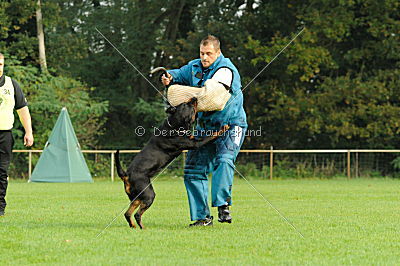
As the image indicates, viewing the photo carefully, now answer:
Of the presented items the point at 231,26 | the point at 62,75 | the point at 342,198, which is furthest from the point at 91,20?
the point at 342,198

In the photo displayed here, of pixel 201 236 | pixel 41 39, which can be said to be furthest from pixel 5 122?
pixel 41 39

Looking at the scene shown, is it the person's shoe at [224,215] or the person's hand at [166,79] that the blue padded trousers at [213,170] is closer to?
the person's shoe at [224,215]

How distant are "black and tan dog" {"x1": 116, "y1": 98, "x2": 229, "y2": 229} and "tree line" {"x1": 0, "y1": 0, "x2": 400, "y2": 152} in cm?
1655

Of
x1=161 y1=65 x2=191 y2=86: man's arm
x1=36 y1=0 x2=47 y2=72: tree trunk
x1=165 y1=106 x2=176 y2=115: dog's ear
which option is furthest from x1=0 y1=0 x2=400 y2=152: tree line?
x1=165 y1=106 x2=176 y2=115: dog's ear

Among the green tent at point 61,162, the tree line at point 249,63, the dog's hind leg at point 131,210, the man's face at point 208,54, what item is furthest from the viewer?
the tree line at point 249,63

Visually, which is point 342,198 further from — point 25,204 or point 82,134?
point 82,134

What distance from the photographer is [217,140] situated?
7.52 meters

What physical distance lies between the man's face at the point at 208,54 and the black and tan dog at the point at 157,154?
1.58ft

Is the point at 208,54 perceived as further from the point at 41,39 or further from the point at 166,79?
the point at 41,39

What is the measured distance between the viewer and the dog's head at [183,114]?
7145 mm

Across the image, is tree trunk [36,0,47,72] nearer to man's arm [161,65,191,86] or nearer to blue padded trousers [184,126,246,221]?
man's arm [161,65,191,86]

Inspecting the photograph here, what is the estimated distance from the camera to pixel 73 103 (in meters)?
24.2

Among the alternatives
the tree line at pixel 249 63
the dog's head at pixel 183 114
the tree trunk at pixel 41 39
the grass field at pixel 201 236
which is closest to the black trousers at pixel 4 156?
the grass field at pixel 201 236

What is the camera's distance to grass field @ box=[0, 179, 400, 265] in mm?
5426
